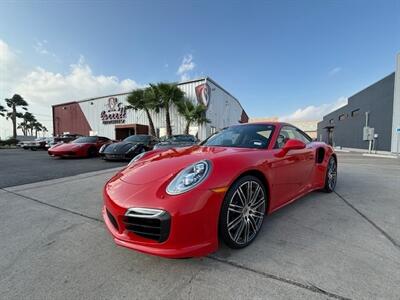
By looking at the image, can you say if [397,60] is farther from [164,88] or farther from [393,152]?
[164,88]

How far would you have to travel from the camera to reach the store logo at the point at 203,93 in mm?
18109

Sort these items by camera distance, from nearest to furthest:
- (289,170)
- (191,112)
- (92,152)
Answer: (289,170), (92,152), (191,112)

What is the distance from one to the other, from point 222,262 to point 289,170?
139cm

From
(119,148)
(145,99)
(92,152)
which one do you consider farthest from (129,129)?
(119,148)

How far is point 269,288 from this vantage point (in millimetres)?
1420

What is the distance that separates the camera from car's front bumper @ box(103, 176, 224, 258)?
1.49 meters

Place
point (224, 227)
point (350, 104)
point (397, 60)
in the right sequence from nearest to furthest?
1. point (224, 227)
2. point (397, 60)
3. point (350, 104)

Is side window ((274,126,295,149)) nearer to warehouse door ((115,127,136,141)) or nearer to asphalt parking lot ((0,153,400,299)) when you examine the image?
asphalt parking lot ((0,153,400,299))

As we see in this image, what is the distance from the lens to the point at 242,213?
193cm

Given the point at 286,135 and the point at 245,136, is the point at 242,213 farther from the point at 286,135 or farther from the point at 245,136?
the point at 286,135

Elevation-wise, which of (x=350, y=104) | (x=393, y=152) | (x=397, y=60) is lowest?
(x=393, y=152)

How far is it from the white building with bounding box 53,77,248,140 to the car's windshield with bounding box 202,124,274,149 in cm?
1514

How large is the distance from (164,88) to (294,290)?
17.2 meters

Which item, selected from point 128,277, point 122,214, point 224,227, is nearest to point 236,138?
point 224,227
